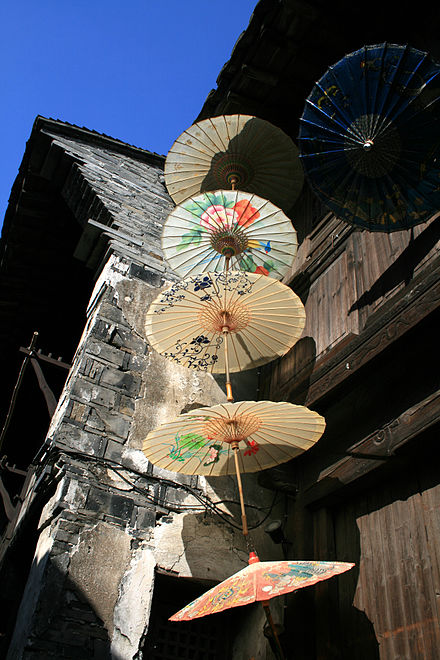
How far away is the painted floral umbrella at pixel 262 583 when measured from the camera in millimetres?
2928

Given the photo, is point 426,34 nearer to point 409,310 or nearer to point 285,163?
point 285,163

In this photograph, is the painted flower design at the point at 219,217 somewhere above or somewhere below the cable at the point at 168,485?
above

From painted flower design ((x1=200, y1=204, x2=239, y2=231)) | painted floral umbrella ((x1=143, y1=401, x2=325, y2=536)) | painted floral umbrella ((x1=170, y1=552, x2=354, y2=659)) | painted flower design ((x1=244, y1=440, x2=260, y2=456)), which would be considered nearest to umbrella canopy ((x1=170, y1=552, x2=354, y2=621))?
painted floral umbrella ((x1=170, y1=552, x2=354, y2=659))

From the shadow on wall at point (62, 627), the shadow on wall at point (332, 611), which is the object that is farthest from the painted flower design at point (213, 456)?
the shadow on wall at point (62, 627)

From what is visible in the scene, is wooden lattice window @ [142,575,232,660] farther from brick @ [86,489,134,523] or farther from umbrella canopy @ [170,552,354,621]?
umbrella canopy @ [170,552,354,621]

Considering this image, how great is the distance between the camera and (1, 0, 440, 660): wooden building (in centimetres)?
354

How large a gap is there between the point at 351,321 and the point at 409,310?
1.06m

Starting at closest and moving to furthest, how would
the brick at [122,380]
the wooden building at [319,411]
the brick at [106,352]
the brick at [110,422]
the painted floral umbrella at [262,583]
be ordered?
the painted floral umbrella at [262,583] < the wooden building at [319,411] < the brick at [110,422] < the brick at [122,380] < the brick at [106,352]

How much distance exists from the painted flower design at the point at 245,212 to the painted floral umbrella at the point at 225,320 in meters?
0.84

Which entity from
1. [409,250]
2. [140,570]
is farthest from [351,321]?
[140,570]

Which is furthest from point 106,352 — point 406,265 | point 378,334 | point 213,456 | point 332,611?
point 332,611

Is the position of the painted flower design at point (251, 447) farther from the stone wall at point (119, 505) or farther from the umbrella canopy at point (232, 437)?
the stone wall at point (119, 505)

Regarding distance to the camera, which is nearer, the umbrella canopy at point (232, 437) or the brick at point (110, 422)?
the umbrella canopy at point (232, 437)

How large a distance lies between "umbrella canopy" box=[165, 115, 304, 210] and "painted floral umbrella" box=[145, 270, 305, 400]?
1825mm
